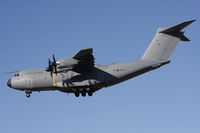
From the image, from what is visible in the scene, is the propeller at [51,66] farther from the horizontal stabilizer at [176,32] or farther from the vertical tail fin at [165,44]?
the horizontal stabilizer at [176,32]

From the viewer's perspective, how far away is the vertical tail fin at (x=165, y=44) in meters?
21.0

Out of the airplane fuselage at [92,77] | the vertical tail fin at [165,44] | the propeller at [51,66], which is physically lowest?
the airplane fuselage at [92,77]

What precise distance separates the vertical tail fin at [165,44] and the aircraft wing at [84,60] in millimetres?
3272

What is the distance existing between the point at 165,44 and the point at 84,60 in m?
5.00

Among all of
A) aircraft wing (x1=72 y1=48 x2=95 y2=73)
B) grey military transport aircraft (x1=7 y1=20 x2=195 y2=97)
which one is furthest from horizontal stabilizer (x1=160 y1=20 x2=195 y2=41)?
aircraft wing (x1=72 y1=48 x2=95 y2=73)

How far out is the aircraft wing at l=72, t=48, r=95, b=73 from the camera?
19.1 meters

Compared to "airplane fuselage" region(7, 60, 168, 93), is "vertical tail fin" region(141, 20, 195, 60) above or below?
above

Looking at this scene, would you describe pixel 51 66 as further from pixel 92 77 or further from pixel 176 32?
pixel 176 32

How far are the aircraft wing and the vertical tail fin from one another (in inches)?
129

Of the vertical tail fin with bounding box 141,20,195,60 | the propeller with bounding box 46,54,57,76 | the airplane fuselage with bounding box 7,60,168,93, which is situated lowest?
the airplane fuselage with bounding box 7,60,168,93

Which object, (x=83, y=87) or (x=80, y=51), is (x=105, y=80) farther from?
(x=80, y=51)

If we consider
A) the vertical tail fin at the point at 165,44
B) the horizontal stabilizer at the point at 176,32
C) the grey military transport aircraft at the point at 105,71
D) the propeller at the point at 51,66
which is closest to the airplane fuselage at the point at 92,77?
the grey military transport aircraft at the point at 105,71

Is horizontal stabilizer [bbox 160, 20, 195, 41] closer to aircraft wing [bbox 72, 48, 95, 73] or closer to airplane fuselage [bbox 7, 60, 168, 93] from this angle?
airplane fuselage [bbox 7, 60, 168, 93]

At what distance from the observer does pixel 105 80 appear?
68.6 feet
